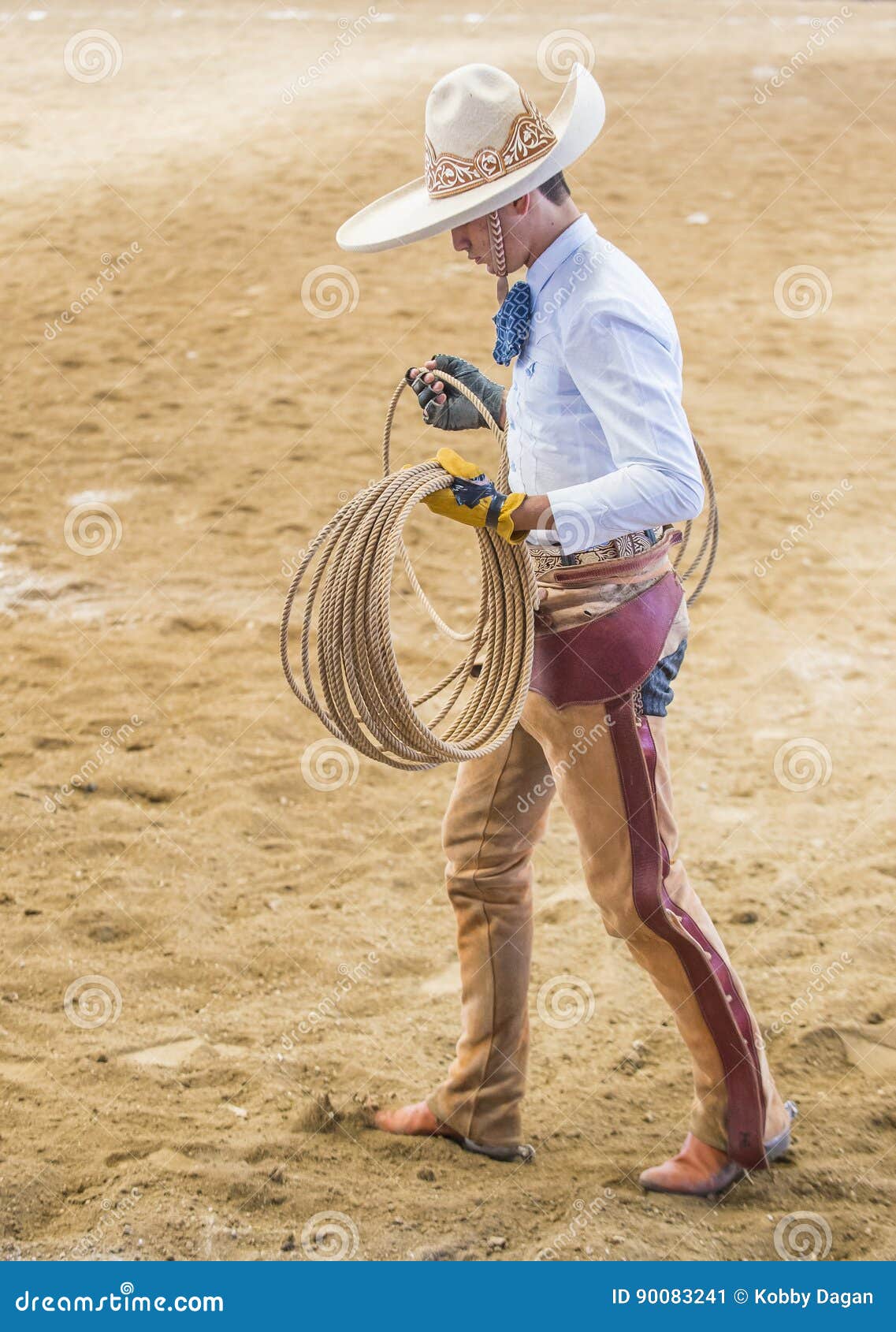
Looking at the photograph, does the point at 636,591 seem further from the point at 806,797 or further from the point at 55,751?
the point at 55,751

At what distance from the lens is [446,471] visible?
2691 mm

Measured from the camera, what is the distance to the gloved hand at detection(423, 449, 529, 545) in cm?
259

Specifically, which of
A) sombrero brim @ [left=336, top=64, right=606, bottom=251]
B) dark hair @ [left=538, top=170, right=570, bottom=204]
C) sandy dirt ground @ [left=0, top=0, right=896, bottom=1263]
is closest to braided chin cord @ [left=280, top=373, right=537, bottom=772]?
sombrero brim @ [left=336, top=64, right=606, bottom=251]

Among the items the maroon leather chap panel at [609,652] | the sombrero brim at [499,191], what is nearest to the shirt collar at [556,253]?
the sombrero brim at [499,191]

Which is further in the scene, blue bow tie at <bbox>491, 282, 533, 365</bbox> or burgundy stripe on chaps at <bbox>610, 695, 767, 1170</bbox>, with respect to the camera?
burgundy stripe on chaps at <bbox>610, 695, 767, 1170</bbox>

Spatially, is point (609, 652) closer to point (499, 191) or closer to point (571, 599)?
point (571, 599)

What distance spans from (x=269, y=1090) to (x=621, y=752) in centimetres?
126

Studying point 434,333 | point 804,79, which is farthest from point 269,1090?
point 804,79

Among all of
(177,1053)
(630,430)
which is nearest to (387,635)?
(630,430)

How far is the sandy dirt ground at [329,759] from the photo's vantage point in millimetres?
3080

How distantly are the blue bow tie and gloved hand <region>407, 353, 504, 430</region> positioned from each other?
342 millimetres

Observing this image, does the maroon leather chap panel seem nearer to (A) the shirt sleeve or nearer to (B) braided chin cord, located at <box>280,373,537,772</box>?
(B) braided chin cord, located at <box>280,373,537,772</box>

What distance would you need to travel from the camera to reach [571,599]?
2.84 meters

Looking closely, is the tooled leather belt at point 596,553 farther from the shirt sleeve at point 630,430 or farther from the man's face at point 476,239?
the man's face at point 476,239
